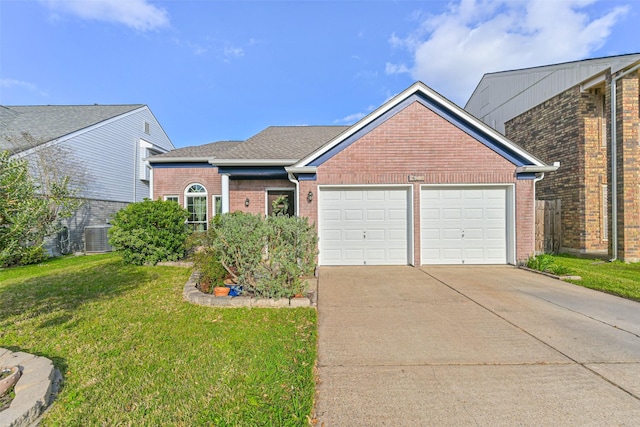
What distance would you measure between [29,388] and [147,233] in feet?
22.4

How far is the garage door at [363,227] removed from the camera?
908cm

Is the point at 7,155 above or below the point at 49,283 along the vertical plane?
above

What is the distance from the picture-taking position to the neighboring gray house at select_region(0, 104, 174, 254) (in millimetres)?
13516

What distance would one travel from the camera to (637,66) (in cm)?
891

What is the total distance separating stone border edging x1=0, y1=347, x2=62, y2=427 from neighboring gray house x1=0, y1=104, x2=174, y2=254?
40.4ft

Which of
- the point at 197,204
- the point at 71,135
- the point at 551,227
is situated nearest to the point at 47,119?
the point at 71,135

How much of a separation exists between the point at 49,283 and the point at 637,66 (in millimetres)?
17676

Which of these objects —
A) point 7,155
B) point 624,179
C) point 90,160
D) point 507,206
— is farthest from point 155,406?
point 90,160

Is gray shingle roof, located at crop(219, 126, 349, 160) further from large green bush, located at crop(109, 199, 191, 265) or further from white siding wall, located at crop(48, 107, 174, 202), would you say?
white siding wall, located at crop(48, 107, 174, 202)

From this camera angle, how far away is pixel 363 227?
911cm

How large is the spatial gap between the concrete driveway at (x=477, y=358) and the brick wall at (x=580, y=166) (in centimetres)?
627

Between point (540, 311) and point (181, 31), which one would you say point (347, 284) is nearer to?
point (540, 311)

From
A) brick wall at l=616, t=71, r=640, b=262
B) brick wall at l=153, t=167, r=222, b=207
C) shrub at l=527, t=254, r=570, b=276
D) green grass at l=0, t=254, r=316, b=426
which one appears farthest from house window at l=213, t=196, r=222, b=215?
brick wall at l=616, t=71, r=640, b=262

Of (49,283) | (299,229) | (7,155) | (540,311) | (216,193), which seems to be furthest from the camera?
(216,193)
